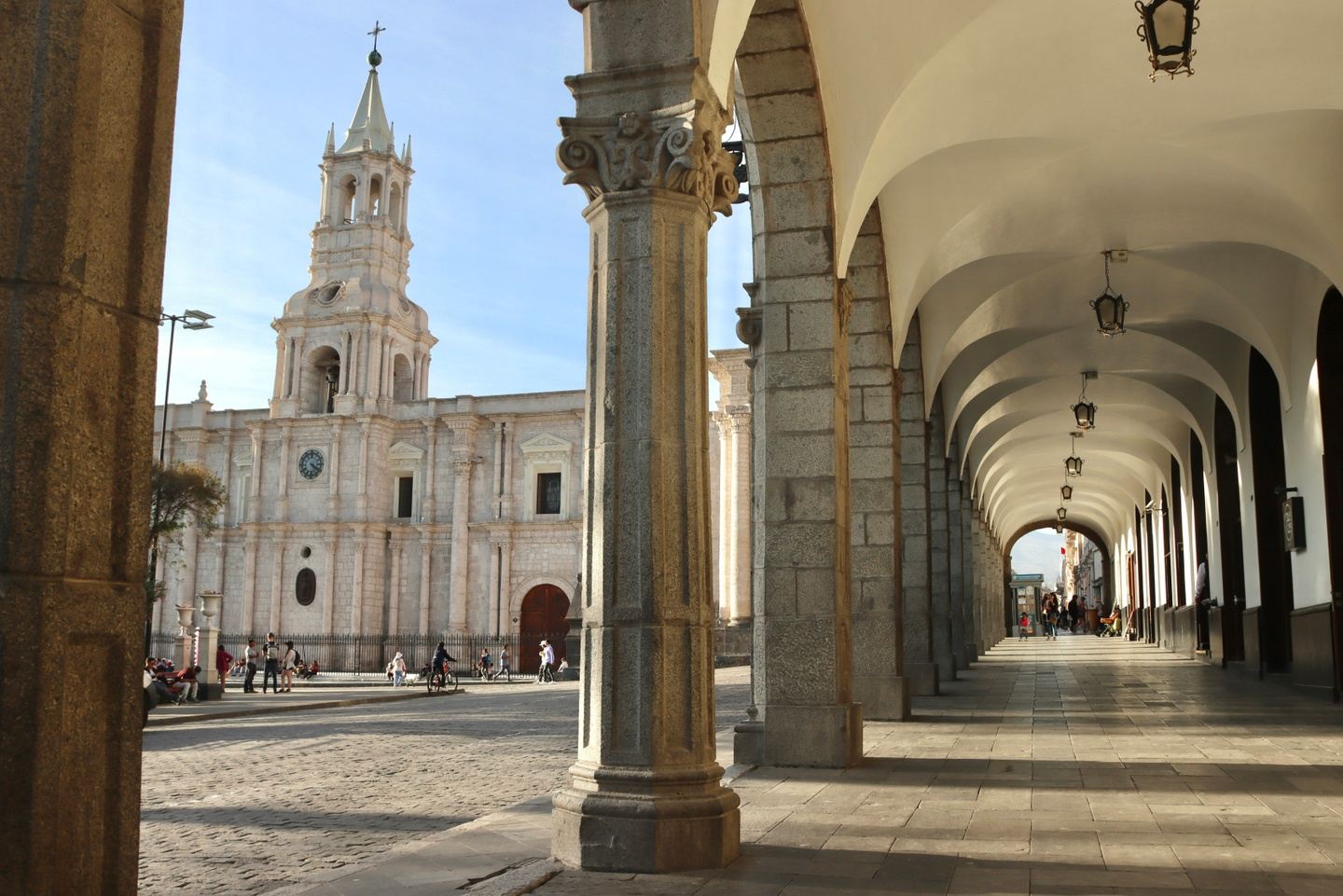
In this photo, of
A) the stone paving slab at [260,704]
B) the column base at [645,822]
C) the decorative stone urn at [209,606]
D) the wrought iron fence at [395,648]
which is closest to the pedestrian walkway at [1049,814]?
the column base at [645,822]

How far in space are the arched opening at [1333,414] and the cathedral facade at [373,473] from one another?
92.8 ft

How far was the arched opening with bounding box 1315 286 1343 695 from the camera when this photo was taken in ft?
41.0

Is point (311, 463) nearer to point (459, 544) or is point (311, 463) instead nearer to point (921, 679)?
point (459, 544)

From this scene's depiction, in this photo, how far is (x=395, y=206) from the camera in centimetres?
4669

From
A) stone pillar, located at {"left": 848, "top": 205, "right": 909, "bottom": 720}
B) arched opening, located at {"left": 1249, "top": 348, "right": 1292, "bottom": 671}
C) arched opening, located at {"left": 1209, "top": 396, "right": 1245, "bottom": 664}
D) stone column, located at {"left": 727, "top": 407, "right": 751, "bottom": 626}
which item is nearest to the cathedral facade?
stone column, located at {"left": 727, "top": 407, "right": 751, "bottom": 626}

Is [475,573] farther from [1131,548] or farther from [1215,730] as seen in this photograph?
[1215,730]

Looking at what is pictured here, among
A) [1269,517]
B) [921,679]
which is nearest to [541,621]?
[921,679]

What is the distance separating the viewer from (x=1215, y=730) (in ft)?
32.1

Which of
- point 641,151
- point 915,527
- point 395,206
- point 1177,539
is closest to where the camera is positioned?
point 641,151

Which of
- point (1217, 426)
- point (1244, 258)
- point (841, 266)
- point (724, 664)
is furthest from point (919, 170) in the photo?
point (724, 664)

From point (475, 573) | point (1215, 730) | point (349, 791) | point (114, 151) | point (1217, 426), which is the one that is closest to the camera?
point (114, 151)

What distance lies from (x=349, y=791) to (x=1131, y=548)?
113ft

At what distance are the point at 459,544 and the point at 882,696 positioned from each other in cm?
3331

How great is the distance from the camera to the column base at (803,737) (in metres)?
7.77
